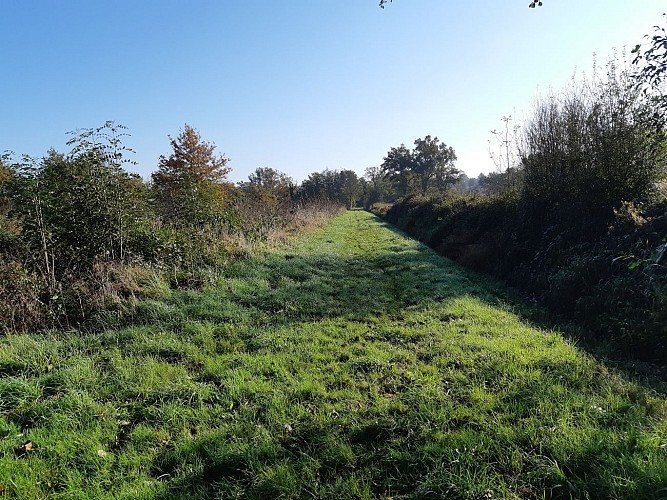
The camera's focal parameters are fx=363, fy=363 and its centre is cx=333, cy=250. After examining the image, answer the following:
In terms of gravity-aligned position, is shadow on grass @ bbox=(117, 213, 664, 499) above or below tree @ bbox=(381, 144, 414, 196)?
below

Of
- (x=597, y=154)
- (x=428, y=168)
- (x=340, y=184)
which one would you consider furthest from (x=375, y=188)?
(x=597, y=154)

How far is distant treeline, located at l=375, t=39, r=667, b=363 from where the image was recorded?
562 cm

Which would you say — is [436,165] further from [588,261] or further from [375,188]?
[588,261]

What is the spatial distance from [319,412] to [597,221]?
8381mm

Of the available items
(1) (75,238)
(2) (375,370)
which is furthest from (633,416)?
(1) (75,238)

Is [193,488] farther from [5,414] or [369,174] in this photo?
[369,174]

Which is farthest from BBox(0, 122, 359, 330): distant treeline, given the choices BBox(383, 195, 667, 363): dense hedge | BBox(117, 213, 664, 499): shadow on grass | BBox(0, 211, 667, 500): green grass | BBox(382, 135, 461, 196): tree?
BBox(382, 135, 461, 196): tree

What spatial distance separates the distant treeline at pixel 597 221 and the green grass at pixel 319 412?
4.14 feet

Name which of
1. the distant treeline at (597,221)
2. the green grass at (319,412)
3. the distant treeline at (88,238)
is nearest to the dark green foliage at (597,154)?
the distant treeline at (597,221)

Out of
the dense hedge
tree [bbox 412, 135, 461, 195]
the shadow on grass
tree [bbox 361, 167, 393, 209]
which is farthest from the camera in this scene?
tree [bbox 361, 167, 393, 209]

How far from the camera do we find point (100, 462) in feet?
10.1

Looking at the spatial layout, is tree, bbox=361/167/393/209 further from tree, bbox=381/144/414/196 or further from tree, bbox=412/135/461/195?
tree, bbox=412/135/461/195

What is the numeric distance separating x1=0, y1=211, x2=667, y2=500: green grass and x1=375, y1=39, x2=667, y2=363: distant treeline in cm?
126

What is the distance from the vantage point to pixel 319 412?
3.78 meters
